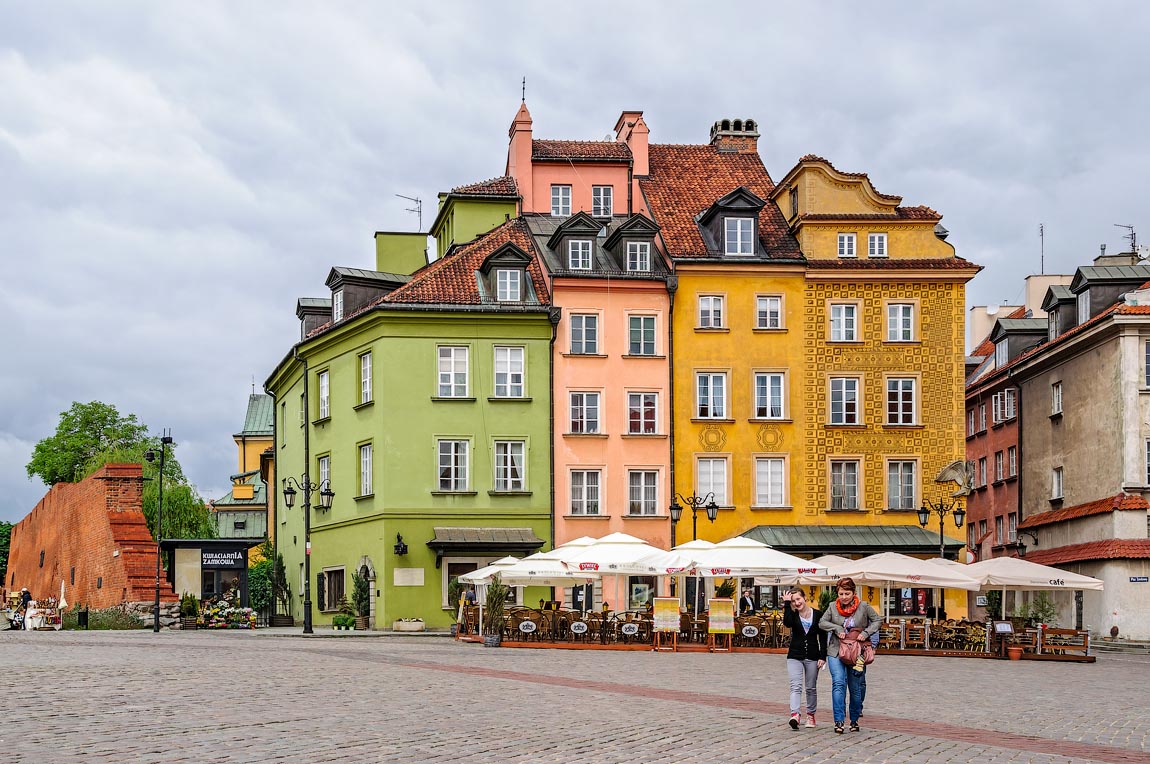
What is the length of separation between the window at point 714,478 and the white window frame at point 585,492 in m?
3.24

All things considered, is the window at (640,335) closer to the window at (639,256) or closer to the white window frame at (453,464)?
the window at (639,256)

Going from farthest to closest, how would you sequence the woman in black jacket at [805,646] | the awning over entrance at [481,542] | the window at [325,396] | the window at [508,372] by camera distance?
1. the window at [325,396]
2. the window at [508,372]
3. the awning over entrance at [481,542]
4. the woman in black jacket at [805,646]

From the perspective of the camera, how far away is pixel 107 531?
176 ft

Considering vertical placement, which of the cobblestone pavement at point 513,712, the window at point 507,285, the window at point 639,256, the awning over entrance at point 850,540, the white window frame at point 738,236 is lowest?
the cobblestone pavement at point 513,712

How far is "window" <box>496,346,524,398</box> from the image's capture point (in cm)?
4872

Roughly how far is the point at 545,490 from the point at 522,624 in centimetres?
1160

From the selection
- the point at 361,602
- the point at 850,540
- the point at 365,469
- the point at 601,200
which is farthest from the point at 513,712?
the point at 601,200

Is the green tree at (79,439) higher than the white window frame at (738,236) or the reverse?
the reverse

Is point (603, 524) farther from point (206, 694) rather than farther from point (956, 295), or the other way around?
point (206, 694)

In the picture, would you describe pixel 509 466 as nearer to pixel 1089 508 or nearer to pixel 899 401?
pixel 899 401

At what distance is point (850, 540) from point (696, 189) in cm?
1412

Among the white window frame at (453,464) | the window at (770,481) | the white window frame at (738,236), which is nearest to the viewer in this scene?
the white window frame at (453,464)

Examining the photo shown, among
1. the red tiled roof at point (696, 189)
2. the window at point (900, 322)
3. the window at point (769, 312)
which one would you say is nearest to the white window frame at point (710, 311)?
the window at point (769, 312)

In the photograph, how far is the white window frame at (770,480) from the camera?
163 feet
